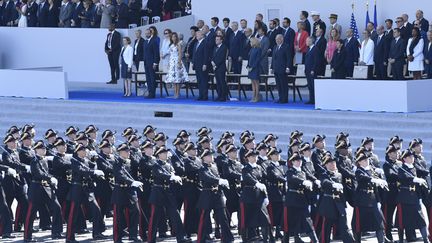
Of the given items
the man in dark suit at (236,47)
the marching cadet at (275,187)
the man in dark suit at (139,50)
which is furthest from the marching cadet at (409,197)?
the man in dark suit at (139,50)

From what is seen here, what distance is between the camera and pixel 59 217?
24.8m

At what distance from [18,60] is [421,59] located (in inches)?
447

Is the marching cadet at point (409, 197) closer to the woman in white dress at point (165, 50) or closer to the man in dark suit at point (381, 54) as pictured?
the man in dark suit at point (381, 54)

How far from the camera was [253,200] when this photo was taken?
23.3 m

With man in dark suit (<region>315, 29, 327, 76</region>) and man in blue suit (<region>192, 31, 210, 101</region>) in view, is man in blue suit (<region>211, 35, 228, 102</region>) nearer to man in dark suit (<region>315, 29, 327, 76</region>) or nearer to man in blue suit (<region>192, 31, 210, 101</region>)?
man in blue suit (<region>192, 31, 210, 101</region>)

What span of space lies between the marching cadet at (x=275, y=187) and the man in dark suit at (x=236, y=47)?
948 centimetres

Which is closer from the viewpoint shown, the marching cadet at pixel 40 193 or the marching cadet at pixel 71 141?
the marching cadet at pixel 40 193

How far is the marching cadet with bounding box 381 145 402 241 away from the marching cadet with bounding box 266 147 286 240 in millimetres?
1568

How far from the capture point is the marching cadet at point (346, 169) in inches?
923

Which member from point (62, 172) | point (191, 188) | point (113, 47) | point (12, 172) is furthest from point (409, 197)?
point (113, 47)

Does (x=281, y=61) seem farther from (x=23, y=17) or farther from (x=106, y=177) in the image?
(x=23, y=17)

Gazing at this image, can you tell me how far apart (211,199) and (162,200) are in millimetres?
876

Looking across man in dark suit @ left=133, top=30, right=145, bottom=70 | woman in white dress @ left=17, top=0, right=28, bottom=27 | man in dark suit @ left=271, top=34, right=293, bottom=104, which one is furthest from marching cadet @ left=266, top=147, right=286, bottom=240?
woman in white dress @ left=17, top=0, right=28, bottom=27

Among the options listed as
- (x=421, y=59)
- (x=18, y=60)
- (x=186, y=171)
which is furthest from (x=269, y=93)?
(x=186, y=171)
